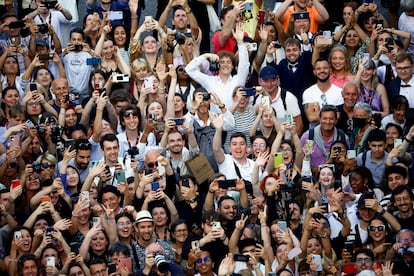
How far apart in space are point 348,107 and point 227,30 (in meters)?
1.68

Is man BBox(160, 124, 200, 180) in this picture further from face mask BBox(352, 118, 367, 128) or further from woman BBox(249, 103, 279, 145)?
face mask BBox(352, 118, 367, 128)

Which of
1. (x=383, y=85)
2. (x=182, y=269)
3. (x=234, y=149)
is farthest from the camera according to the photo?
(x=383, y=85)

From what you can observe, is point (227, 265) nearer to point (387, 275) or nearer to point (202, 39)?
point (387, 275)

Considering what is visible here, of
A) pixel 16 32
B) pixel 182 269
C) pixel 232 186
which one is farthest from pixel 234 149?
pixel 16 32

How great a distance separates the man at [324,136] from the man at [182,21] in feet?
6.63

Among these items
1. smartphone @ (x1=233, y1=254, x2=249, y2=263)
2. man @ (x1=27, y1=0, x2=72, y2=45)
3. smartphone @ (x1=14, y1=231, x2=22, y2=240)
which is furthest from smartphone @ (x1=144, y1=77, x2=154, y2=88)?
smartphone @ (x1=233, y1=254, x2=249, y2=263)

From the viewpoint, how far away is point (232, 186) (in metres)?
19.1

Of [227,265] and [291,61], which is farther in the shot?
[291,61]

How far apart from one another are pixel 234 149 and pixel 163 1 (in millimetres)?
3264

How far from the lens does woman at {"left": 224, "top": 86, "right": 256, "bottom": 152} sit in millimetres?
20328

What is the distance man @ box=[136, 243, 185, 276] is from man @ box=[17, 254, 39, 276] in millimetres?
1033

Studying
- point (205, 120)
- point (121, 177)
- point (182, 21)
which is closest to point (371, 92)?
point (205, 120)

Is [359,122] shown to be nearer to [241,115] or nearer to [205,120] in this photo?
[241,115]

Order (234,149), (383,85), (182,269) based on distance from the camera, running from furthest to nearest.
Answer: (383,85) < (234,149) < (182,269)
